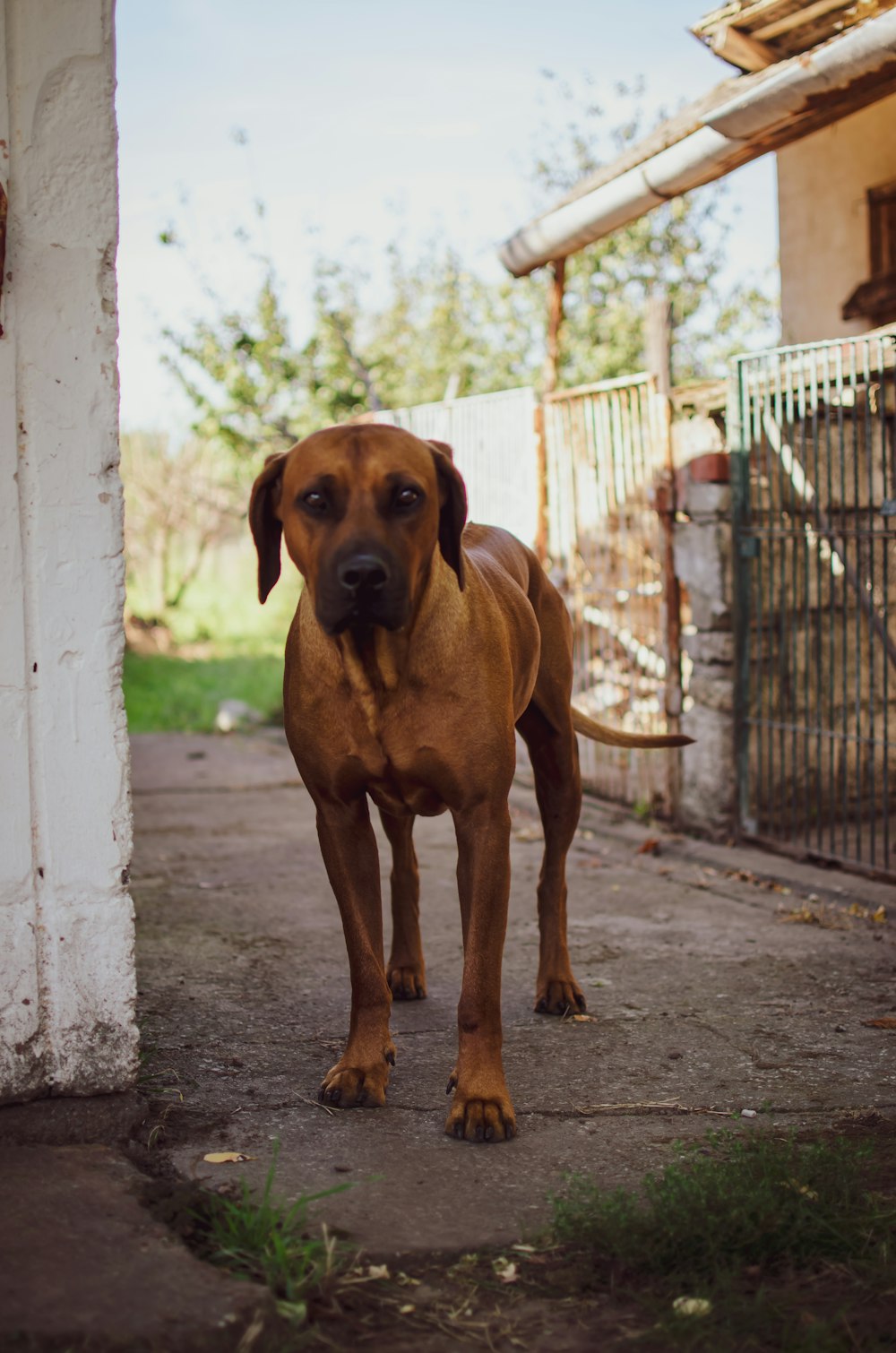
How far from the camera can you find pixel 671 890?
5988 mm

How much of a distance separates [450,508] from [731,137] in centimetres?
414

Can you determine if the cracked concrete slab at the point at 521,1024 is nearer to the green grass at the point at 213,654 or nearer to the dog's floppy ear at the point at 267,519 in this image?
the dog's floppy ear at the point at 267,519

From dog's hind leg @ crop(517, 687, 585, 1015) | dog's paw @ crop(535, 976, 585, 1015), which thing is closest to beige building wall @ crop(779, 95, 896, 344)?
dog's hind leg @ crop(517, 687, 585, 1015)

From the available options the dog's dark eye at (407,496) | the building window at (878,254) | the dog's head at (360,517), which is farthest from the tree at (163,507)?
the dog's dark eye at (407,496)

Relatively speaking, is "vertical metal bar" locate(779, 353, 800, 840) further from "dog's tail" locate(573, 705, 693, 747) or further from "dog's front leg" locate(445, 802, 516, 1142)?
"dog's front leg" locate(445, 802, 516, 1142)

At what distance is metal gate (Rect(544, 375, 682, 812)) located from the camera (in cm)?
719

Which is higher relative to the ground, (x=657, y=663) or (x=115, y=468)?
(x=115, y=468)

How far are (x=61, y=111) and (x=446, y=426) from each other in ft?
21.8

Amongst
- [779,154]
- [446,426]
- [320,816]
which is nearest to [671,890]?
[320,816]

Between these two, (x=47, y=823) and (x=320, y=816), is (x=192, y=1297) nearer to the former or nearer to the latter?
(x=47, y=823)

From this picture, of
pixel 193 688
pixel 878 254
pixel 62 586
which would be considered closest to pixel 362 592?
pixel 62 586

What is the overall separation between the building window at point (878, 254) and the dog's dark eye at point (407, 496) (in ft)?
20.6

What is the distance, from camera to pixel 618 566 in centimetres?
778

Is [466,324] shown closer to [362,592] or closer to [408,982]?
[408,982]
